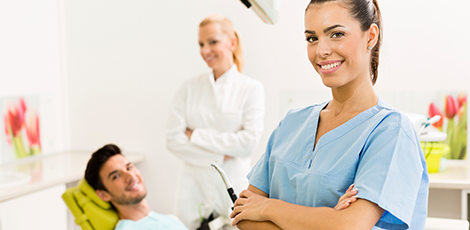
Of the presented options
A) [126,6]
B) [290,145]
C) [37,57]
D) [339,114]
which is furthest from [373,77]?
[37,57]

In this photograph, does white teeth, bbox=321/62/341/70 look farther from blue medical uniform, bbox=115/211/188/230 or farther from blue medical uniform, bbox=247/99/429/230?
blue medical uniform, bbox=115/211/188/230

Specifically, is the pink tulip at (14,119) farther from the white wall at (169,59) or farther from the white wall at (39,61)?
the white wall at (169,59)

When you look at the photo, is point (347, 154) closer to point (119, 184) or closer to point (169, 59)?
point (119, 184)

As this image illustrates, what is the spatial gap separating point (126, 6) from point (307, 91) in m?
1.52

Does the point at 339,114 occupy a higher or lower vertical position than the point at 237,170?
higher

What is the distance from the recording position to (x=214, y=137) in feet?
7.34

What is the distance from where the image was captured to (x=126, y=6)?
10.2 ft

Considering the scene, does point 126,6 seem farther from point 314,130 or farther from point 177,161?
point 314,130

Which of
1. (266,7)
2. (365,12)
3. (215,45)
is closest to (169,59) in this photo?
(215,45)

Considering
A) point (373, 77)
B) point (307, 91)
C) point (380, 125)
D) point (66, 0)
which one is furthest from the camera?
point (66, 0)

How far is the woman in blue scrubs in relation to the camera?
0.84 metres

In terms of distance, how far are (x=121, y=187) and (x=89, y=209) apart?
0.17 meters

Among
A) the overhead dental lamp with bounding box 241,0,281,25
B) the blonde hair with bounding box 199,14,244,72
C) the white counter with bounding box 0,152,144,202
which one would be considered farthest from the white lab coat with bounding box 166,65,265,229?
the overhead dental lamp with bounding box 241,0,281,25

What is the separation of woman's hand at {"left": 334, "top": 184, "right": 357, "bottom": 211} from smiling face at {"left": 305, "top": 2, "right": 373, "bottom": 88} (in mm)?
247
